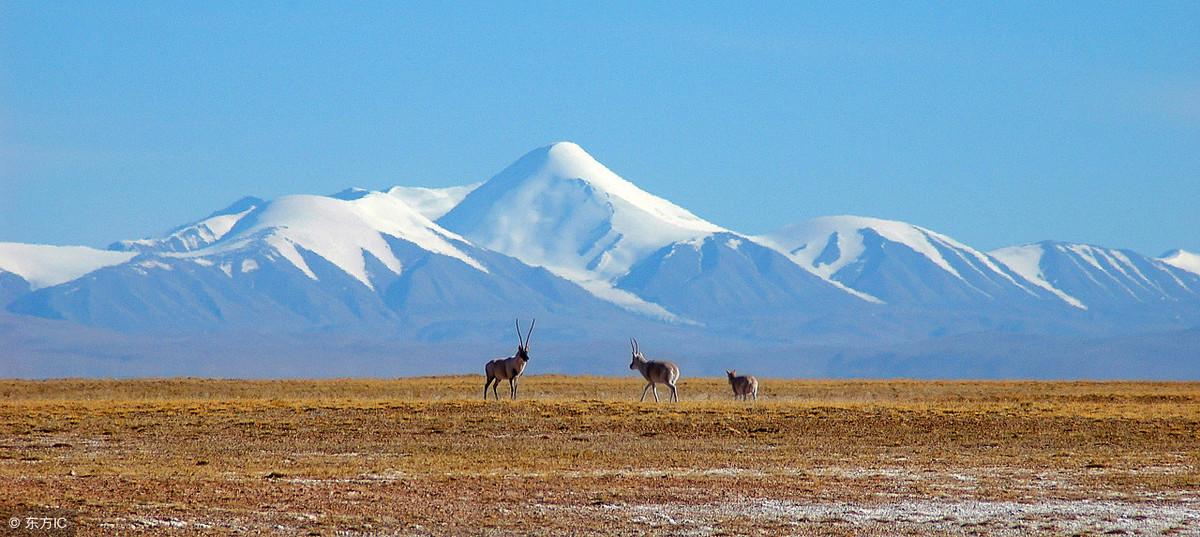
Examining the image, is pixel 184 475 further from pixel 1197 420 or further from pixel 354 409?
pixel 1197 420

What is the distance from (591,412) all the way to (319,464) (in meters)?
11.9

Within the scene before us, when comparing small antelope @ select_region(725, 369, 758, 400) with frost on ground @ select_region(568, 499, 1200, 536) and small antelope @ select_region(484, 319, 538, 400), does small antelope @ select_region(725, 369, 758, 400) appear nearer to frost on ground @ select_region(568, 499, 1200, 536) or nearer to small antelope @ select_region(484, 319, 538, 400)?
small antelope @ select_region(484, 319, 538, 400)

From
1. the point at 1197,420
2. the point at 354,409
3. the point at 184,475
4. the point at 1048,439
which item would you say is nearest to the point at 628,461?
the point at 184,475

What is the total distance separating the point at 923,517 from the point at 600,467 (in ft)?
23.1

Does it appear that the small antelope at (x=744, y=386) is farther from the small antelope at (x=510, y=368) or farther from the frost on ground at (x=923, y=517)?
the frost on ground at (x=923, y=517)

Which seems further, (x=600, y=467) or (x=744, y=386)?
(x=744, y=386)

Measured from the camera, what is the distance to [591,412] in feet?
121

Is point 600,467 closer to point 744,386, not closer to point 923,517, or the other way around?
point 923,517

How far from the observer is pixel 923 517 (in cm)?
1986

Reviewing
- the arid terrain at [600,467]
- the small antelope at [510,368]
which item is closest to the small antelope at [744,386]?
the arid terrain at [600,467]

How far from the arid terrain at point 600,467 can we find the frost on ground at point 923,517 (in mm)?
49

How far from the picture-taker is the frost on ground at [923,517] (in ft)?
62.1

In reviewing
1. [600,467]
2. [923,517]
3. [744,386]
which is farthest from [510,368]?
[923,517]

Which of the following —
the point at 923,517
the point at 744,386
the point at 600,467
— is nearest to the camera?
the point at 923,517
